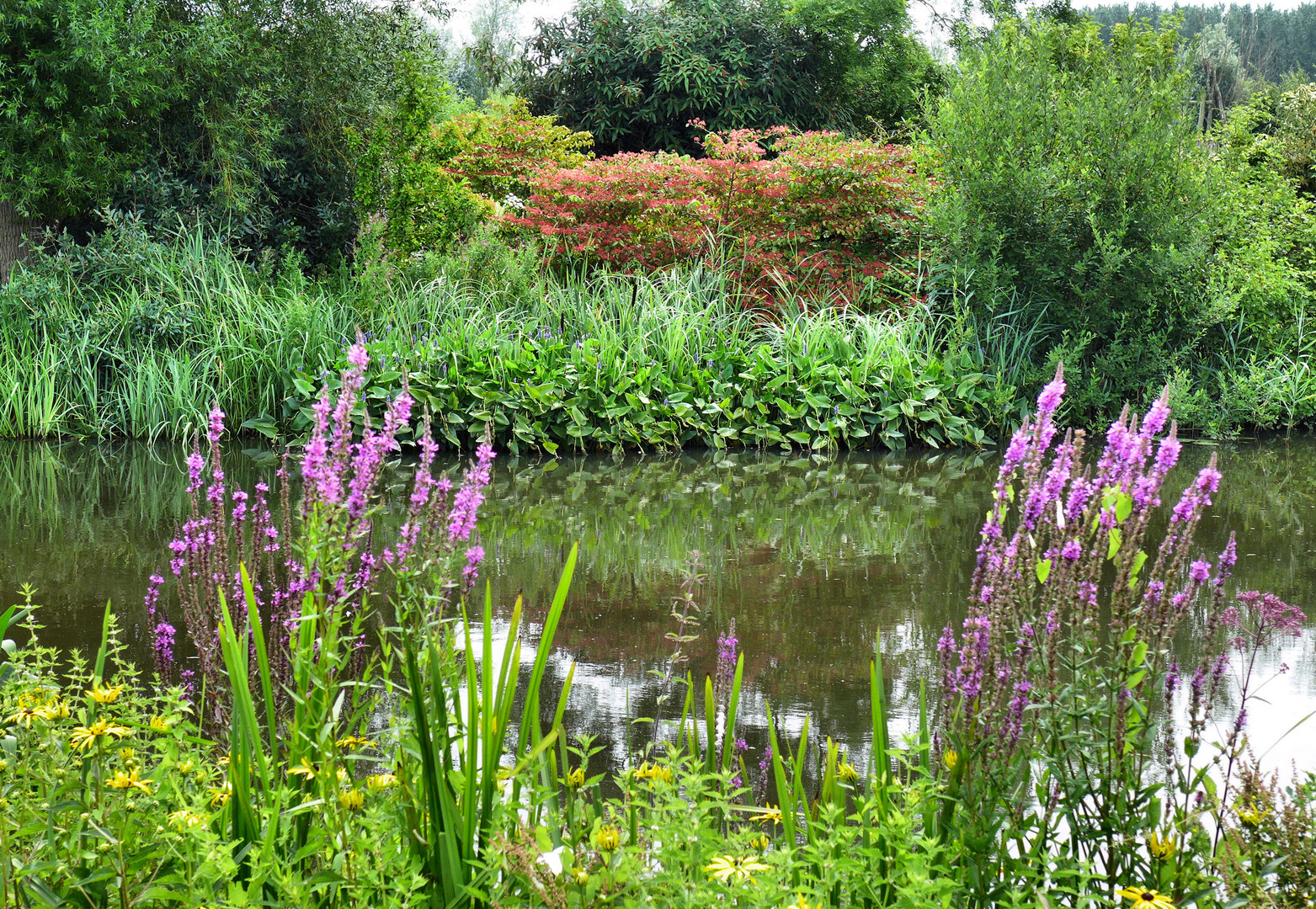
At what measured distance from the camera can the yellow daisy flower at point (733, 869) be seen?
4.54 feet

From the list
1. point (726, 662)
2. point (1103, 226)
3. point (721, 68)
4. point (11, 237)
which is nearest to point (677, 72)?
point (721, 68)

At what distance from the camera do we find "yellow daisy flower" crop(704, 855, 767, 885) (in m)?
1.38

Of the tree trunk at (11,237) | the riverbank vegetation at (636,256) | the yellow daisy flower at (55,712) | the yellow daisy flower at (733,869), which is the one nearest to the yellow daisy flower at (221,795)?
the yellow daisy flower at (55,712)

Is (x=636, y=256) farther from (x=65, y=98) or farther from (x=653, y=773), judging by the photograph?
(x=653, y=773)

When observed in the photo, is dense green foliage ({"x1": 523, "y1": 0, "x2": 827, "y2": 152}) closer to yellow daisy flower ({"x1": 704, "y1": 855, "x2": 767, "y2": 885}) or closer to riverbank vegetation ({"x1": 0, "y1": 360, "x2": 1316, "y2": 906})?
riverbank vegetation ({"x1": 0, "y1": 360, "x2": 1316, "y2": 906})

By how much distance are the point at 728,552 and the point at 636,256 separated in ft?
17.9

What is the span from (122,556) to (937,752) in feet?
11.9

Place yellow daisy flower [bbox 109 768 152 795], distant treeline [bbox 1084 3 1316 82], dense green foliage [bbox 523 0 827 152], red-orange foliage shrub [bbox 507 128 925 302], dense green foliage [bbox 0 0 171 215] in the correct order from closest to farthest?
yellow daisy flower [bbox 109 768 152 795]
dense green foliage [bbox 0 0 171 215]
red-orange foliage shrub [bbox 507 128 925 302]
dense green foliage [bbox 523 0 827 152]
distant treeline [bbox 1084 3 1316 82]

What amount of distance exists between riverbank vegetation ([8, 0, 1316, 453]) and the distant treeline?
33088 millimetres

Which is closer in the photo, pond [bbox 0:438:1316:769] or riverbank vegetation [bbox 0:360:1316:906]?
riverbank vegetation [bbox 0:360:1316:906]

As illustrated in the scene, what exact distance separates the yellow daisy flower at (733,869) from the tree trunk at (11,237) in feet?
31.5

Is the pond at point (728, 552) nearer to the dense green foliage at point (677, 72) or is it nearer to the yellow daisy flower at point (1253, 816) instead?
the yellow daisy flower at point (1253, 816)

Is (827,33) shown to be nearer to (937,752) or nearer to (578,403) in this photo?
(578,403)

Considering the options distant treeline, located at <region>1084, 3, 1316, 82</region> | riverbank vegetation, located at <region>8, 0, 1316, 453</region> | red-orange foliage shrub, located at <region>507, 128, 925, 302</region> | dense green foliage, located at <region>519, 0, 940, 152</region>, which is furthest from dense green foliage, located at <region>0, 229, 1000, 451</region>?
distant treeline, located at <region>1084, 3, 1316, 82</region>
